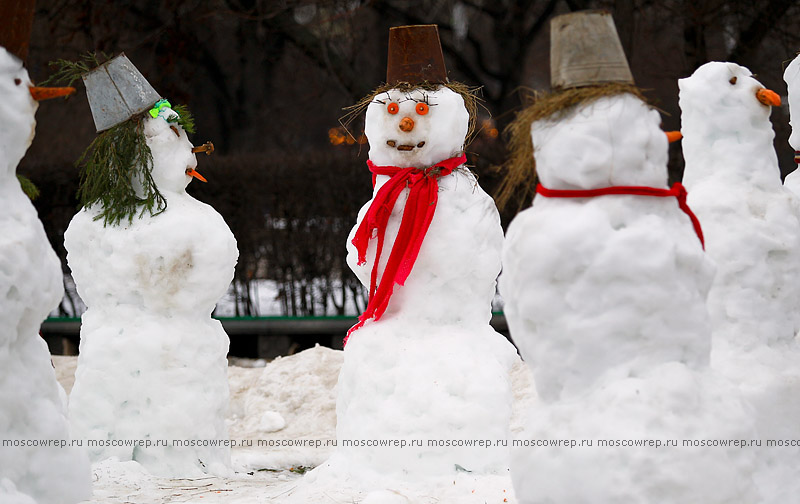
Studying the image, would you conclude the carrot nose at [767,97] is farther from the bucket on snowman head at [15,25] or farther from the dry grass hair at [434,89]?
the bucket on snowman head at [15,25]

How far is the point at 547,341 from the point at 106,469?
10.3 feet

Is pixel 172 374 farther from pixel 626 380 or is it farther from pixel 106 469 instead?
pixel 626 380

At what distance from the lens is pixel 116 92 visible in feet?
18.5

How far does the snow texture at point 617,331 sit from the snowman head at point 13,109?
5.62 ft

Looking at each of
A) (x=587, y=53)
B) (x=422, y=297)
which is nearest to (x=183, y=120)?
(x=422, y=297)

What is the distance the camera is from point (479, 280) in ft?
17.6

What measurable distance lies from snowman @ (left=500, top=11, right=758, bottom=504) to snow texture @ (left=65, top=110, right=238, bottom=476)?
2.70m

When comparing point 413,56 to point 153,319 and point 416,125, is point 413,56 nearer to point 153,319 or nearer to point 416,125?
point 416,125

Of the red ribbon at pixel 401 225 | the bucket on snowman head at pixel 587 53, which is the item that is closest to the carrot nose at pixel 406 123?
the red ribbon at pixel 401 225

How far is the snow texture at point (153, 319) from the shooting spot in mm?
5578

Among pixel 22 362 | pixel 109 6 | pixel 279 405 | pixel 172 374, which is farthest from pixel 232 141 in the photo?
pixel 22 362

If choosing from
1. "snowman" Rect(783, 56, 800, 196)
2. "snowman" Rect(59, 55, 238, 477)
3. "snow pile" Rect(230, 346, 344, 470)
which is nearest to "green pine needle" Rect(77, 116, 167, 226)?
"snowman" Rect(59, 55, 238, 477)

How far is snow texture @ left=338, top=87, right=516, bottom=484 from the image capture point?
508 centimetres

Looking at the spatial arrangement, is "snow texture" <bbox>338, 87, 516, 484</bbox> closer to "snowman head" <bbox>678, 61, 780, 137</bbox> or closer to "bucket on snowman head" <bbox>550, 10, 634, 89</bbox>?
"snowman head" <bbox>678, 61, 780, 137</bbox>
